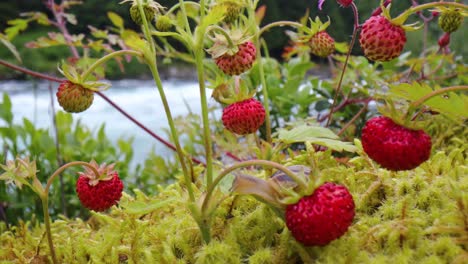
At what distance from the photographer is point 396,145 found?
1.68 feet

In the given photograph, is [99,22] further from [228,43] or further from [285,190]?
[285,190]

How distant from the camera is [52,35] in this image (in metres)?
1.34

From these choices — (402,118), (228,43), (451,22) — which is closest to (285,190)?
(402,118)

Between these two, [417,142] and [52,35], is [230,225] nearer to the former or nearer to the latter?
[417,142]

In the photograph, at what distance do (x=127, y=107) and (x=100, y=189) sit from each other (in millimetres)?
5308

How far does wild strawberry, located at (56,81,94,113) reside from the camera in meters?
0.66

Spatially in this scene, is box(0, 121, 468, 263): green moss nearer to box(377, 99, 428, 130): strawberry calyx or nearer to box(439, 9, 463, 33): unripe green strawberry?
box(377, 99, 428, 130): strawberry calyx

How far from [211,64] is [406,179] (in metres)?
0.85

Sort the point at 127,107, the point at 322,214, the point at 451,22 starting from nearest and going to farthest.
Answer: the point at 322,214, the point at 451,22, the point at 127,107

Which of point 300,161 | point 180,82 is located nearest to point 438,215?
point 300,161

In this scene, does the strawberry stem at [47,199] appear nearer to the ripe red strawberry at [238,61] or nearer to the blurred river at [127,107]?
the ripe red strawberry at [238,61]

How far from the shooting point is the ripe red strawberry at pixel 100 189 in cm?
68

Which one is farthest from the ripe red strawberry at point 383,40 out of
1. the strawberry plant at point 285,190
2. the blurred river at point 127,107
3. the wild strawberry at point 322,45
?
the blurred river at point 127,107

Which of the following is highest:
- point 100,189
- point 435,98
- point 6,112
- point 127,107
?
point 435,98
